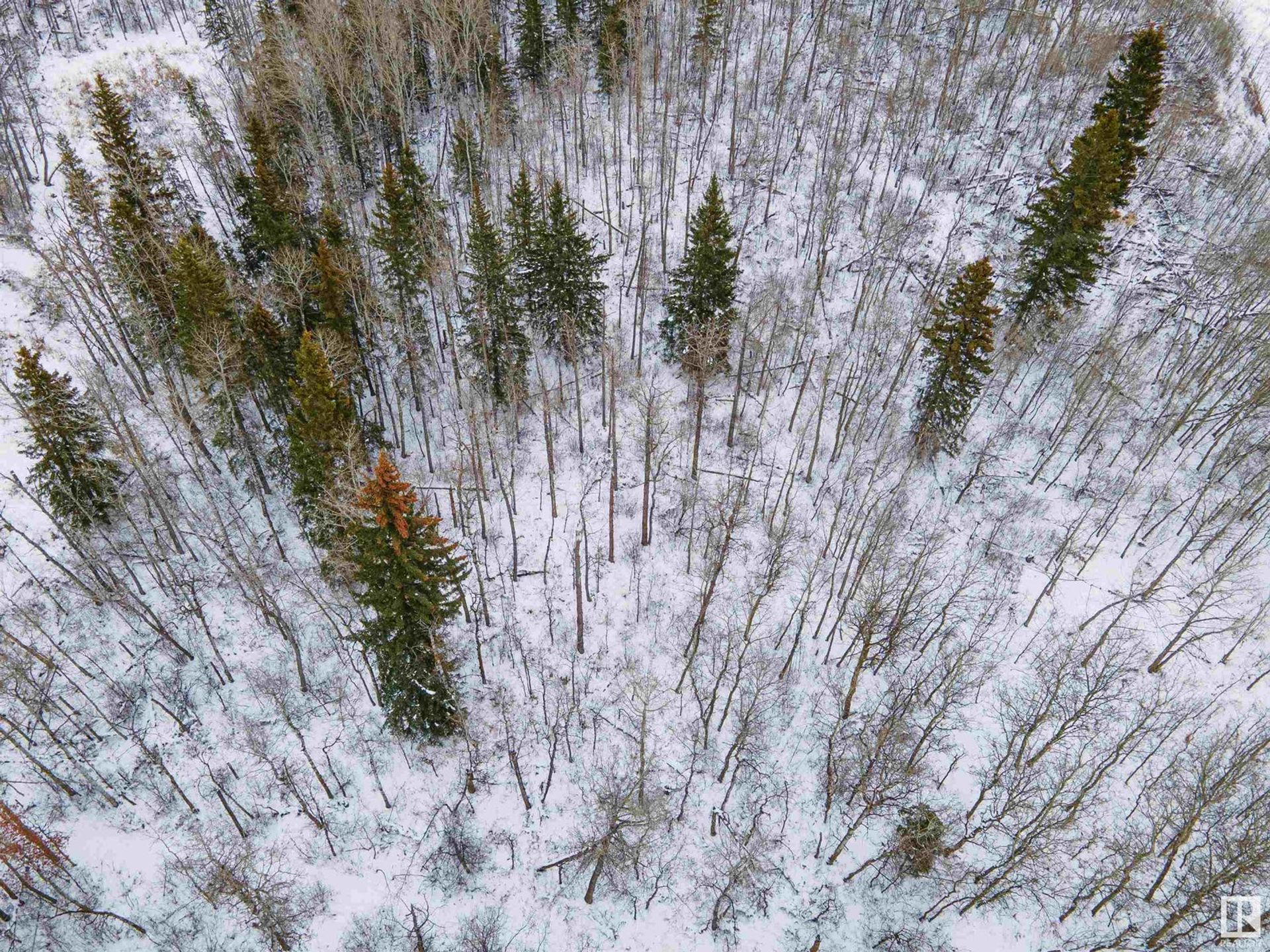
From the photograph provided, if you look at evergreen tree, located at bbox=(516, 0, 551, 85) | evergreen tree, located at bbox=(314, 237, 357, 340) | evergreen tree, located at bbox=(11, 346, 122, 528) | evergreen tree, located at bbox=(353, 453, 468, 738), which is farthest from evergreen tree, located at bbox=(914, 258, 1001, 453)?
evergreen tree, located at bbox=(11, 346, 122, 528)

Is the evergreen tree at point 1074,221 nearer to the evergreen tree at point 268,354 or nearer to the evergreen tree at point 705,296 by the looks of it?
the evergreen tree at point 705,296

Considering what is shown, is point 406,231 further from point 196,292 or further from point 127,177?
point 127,177

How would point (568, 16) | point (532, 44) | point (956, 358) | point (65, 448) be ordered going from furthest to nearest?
point (532, 44) → point (568, 16) → point (956, 358) → point (65, 448)

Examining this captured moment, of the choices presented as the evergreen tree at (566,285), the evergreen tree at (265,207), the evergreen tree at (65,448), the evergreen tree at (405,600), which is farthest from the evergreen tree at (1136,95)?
the evergreen tree at (65,448)

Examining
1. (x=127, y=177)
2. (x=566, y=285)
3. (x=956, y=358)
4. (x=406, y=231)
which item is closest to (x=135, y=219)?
(x=127, y=177)

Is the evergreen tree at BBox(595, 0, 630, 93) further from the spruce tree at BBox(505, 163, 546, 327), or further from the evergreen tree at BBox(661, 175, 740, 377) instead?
the evergreen tree at BBox(661, 175, 740, 377)
